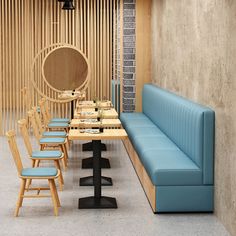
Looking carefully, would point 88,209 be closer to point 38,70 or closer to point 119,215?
point 119,215

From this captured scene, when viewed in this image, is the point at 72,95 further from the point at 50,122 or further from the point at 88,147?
the point at 88,147

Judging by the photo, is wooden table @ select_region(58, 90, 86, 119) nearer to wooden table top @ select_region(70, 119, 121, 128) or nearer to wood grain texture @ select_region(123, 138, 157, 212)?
wood grain texture @ select_region(123, 138, 157, 212)

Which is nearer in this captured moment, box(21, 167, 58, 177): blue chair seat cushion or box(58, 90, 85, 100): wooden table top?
box(21, 167, 58, 177): blue chair seat cushion

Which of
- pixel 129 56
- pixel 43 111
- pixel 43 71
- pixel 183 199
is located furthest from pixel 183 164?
pixel 43 71

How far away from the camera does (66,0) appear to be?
10633 millimetres

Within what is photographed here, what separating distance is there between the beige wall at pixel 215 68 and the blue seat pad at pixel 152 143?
0.68 metres

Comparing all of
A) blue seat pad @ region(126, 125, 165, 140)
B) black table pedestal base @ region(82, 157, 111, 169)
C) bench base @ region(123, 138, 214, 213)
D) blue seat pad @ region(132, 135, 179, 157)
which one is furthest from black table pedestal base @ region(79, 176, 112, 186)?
bench base @ region(123, 138, 214, 213)

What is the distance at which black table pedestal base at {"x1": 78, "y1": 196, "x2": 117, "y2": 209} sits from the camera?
637cm

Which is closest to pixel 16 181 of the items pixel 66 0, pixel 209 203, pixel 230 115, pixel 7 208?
pixel 7 208

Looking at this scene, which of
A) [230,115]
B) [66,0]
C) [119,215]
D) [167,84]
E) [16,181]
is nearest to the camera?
[230,115]

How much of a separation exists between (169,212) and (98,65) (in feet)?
20.1

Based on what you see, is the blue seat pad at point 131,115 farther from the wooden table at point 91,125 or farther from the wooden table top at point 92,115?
the wooden table at point 91,125

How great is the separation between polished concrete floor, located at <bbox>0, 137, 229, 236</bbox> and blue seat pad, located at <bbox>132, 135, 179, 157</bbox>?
0.48 meters

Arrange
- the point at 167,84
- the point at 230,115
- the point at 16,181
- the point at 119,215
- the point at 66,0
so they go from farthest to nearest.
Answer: the point at 66,0 < the point at 167,84 < the point at 16,181 < the point at 119,215 < the point at 230,115
